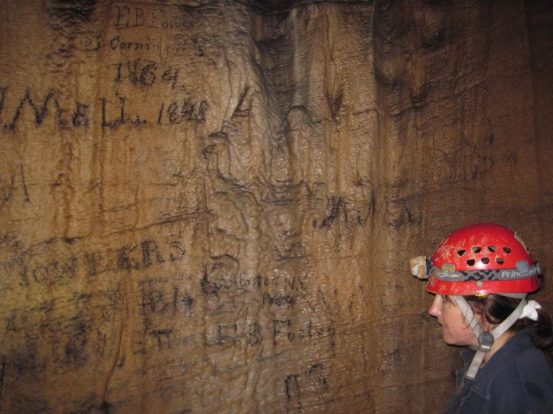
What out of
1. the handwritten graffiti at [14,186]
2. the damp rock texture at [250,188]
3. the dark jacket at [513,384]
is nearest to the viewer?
the dark jacket at [513,384]

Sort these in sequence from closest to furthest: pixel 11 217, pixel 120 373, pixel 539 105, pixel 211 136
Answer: pixel 11 217
pixel 120 373
pixel 211 136
pixel 539 105

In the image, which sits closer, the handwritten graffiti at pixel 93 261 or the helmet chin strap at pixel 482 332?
the helmet chin strap at pixel 482 332

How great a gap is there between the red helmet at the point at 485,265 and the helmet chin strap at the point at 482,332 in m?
0.10

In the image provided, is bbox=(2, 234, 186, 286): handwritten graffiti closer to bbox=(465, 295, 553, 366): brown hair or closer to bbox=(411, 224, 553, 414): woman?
bbox=(411, 224, 553, 414): woman

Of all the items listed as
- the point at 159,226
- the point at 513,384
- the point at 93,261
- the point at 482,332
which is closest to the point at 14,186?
the point at 93,261

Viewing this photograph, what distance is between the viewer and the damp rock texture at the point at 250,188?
9.70ft

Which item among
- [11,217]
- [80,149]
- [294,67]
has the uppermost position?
[294,67]

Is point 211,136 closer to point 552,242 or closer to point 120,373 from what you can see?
point 120,373

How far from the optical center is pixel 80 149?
3018mm

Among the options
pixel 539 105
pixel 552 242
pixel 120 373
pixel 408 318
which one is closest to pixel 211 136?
pixel 120 373

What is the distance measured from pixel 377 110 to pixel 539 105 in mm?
1363

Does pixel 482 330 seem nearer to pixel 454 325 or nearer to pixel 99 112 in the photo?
pixel 454 325

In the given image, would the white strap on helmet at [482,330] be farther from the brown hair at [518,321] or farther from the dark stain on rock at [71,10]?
the dark stain on rock at [71,10]

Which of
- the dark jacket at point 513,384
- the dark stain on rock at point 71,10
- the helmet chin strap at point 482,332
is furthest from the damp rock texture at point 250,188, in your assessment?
the dark jacket at point 513,384
